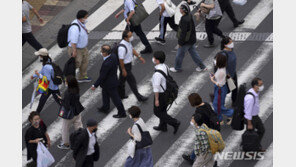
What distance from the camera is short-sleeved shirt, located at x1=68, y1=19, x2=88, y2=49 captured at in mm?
14453

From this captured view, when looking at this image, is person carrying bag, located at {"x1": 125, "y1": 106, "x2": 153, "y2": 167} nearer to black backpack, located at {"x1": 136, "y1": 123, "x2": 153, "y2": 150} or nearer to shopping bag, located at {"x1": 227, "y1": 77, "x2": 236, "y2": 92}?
black backpack, located at {"x1": 136, "y1": 123, "x2": 153, "y2": 150}

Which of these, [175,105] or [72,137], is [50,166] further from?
[175,105]

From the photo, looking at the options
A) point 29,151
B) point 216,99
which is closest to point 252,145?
point 216,99

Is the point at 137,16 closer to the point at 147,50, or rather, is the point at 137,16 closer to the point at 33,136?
the point at 147,50

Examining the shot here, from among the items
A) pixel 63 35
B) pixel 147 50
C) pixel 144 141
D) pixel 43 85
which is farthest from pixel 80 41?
pixel 144 141

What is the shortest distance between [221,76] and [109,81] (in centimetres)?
260

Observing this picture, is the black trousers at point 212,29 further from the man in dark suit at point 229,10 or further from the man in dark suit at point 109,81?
the man in dark suit at point 109,81

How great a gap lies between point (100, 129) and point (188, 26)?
133 inches

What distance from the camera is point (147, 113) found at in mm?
14094

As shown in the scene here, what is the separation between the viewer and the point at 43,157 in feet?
39.7

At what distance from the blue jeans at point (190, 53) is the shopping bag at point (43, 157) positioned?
4.59 meters

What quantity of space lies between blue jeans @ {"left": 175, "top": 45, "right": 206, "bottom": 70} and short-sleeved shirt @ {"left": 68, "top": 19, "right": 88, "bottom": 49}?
244cm

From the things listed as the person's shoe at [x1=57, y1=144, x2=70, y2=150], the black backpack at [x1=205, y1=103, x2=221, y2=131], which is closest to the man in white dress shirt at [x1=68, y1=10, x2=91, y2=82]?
the person's shoe at [x1=57, y1=144, x2=70, y2=150]

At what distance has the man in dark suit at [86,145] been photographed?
36.0ft
